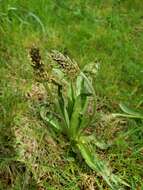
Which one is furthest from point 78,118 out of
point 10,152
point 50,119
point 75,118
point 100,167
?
point 10,152

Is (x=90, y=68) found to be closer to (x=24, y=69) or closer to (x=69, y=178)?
(x=24, y=69)

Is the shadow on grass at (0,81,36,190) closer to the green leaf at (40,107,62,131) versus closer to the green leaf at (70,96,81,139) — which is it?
the green leaf at (40,107,62,131)

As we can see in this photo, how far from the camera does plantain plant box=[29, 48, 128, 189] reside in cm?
277

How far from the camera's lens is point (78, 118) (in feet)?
9.43

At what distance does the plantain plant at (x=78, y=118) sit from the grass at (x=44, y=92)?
52 mm

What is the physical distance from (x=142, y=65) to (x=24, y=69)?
2.79 feet

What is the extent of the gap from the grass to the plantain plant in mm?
52

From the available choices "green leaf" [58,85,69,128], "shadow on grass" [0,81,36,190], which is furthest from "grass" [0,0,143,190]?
"green leaf" [58,85,69,128]

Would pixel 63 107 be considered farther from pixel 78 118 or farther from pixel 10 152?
pixel 10 152

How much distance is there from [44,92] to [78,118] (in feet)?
1.28

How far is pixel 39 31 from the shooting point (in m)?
3.63

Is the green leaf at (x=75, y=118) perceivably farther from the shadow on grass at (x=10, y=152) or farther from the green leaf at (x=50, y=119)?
the shadow on grass at (x=10, y=152)

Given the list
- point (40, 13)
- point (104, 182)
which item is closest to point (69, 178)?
point (104, 182)

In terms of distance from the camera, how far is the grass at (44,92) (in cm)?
274
